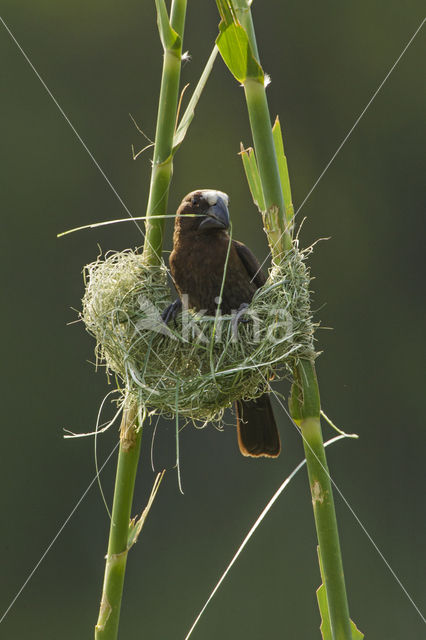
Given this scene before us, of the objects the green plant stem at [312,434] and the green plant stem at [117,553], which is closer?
the green plant stem at [312,434]

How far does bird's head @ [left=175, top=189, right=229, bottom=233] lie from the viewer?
1612mm

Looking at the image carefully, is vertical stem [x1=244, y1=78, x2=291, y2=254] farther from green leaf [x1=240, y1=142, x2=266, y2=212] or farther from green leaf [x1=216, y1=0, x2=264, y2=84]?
green leaf [x1=240, y1=142, x2=266, y2=212]

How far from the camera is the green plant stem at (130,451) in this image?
4.02ft

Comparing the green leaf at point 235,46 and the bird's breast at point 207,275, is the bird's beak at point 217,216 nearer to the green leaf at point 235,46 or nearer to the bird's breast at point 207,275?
the bird's breast at point 207,275

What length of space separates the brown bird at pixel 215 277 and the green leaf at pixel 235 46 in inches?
19.8

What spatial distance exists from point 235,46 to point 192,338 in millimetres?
547

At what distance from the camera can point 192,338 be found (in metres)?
1.40

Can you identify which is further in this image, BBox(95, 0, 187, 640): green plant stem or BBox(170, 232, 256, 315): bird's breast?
BBox(170, 232, 256, 315): bird's breast

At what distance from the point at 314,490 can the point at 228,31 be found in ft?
2.32

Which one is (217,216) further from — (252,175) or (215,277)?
(252,175)

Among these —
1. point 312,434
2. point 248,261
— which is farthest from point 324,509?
point 248,261

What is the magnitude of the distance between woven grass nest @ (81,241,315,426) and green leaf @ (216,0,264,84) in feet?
1.03

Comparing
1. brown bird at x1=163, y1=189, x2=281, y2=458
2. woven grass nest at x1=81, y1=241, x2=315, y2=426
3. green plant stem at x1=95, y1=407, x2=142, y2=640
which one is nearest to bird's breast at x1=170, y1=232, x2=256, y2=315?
brown bird at x1=163, y1=189, x2=281, y2=458

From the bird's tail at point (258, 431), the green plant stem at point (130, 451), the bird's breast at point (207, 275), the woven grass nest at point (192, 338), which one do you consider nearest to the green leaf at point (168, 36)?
Answer: the green plant stem at point (130, 451)
